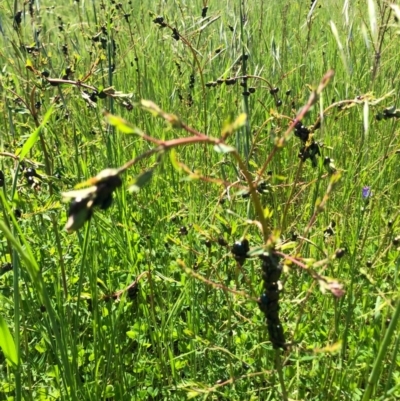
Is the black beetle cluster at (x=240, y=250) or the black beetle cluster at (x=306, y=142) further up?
the black beetle cluster at (x=306, y=142)

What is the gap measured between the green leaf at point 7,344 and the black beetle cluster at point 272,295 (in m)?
0.39

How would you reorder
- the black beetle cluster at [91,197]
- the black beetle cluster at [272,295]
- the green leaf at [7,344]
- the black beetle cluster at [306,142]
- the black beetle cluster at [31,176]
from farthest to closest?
the black beetle cluster at [31,176]
the black beetle cluster at [306,142]
the green leaf at [7,344]
the black beetle cluster at [272,295]
the black beetle cluster at [91,197]

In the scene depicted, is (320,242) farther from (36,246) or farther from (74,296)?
(36,246)

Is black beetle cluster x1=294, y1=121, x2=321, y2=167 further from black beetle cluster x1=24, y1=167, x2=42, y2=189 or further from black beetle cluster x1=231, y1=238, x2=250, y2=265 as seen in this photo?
black beetle cluster x1=24, y1=167, x2=42, y2=189

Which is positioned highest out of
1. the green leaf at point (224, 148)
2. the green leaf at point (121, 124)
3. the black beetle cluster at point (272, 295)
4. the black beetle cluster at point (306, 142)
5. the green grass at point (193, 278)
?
the green leaf at point (121, 124)

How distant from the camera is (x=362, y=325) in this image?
3.86ft

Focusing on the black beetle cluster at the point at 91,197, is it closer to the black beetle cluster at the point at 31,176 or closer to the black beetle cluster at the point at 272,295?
the black beetle cluster at the point at 272,295

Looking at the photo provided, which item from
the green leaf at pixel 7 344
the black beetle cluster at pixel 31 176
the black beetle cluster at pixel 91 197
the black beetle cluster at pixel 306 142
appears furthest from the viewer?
the black beetle cluster at pixel 31 176

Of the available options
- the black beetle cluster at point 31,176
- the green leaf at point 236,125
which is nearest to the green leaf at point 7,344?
the black beetle cluster at point 31,176

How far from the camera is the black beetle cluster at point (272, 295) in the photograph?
58cm

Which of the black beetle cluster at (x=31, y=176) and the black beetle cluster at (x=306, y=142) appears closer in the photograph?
the black beetle cluster at (x=306, y=142)

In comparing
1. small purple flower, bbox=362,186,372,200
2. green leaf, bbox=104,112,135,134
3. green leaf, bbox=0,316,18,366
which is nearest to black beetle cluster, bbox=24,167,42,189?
green leaf, bbox=0,316,18,366

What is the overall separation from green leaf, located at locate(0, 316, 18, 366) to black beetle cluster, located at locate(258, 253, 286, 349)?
0.39 metres

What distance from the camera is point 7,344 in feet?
2.36
